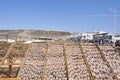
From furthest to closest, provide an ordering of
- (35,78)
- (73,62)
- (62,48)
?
(62,48)
(73,62)
(35,78)

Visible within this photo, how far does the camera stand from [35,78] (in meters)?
14.8

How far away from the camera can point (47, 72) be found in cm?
1511

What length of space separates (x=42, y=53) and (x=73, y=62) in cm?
162

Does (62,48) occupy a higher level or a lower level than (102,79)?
higher

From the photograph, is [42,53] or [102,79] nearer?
[102,79]

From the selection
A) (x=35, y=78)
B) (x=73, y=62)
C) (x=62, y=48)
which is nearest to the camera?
(x=35, y=78)

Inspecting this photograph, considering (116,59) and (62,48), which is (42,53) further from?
(116,59)

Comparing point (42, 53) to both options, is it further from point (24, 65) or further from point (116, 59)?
point (116, 59)

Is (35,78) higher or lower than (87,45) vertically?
lower

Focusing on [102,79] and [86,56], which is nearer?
A: [102,79]

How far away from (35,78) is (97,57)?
11.4 feet

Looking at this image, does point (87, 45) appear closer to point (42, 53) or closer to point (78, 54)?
point (78, 54)

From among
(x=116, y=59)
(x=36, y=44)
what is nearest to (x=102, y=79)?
(x=116, y=59)

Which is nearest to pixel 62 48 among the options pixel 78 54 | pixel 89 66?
pixel 78 54
